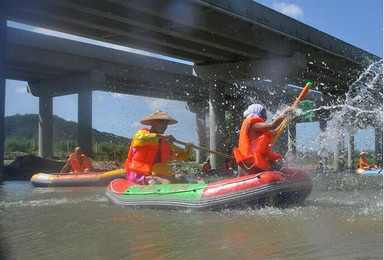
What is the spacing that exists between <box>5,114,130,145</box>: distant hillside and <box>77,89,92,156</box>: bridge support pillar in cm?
131

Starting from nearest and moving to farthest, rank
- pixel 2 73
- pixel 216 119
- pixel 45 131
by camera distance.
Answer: pixel 2 73 < pixel 216 119 < pixel 45 131

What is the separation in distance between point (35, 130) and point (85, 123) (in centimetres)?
725

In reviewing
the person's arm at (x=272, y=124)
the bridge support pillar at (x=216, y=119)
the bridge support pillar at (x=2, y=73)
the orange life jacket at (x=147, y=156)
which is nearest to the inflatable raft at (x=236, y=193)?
the person's arm at (x=272, y=124)

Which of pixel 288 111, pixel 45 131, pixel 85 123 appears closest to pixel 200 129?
pixel 85 123

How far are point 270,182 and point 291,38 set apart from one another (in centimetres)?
1541

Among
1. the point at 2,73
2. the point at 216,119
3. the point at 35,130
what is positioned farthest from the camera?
the point at 35,130

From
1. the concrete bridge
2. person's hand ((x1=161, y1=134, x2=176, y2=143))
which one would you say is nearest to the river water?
person's hand ((x1=161, y1=134, x2=176, y2=143))

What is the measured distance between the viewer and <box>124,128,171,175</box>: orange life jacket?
29.3 feet

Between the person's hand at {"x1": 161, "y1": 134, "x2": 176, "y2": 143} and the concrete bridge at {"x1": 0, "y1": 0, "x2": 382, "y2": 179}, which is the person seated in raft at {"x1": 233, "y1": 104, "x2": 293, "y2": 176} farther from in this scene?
the concrete bridge at {"x1": 0, "y1": 0, "x2": 382, "y2": 179}

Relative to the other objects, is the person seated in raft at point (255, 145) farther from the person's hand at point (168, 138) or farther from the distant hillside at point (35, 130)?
the distant hillside at point (35, 130)

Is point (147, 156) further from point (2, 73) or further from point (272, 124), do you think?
point (2, 73)

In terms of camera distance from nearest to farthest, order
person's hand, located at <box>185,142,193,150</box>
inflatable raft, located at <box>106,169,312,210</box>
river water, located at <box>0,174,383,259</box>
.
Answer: river water, located at <box>0,174,383,259</box> → inflatable raft, located at <box>106,169,312,210</box> → person's hand, located at <box>185,142,193,150</box>

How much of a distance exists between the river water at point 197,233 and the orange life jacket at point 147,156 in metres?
0.92

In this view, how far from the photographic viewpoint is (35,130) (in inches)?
1458
